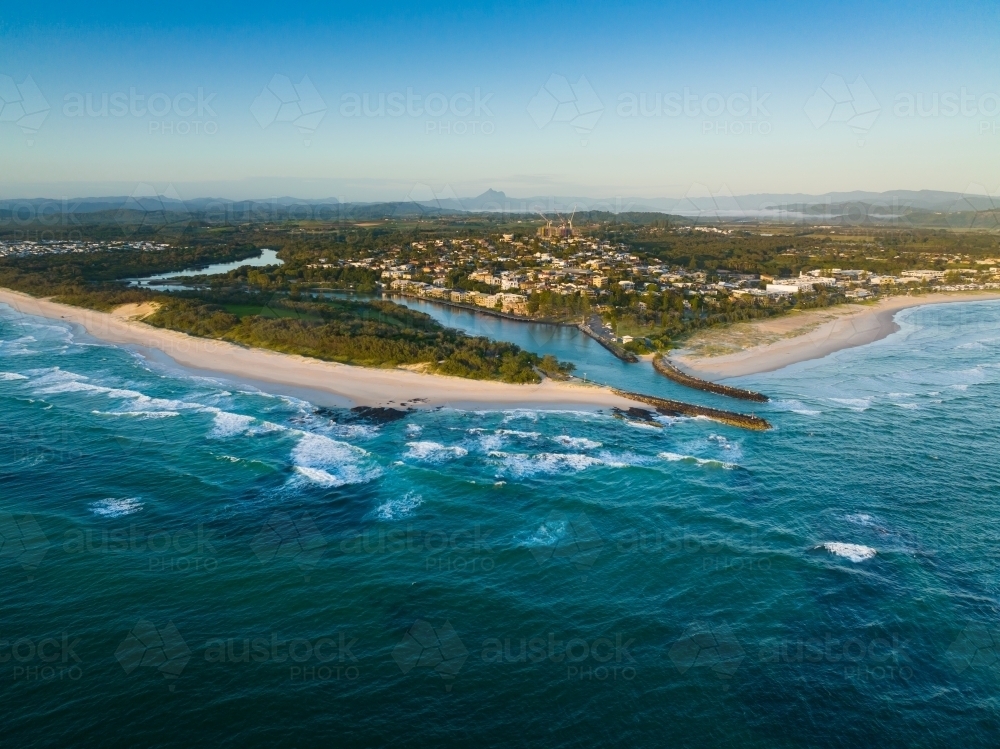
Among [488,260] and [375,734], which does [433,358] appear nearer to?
[375,734]

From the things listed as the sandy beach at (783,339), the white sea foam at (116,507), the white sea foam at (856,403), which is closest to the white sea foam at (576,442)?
the sandy beach at (783,339)

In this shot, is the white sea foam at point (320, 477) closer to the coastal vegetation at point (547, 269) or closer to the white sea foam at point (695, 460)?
the white sea foam at point (695, 460)

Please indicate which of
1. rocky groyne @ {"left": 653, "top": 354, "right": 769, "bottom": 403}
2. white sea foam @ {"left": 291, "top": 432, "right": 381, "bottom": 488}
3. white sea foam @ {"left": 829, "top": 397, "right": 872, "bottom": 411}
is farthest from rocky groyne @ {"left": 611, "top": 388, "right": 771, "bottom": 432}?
white sea foam @ {"left": 291, "top": 432, "right": 381, "bottom": 488}

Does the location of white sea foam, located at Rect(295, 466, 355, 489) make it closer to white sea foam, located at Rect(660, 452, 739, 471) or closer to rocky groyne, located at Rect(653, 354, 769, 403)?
white sea foam, located at Rect(660, 452, 739, 471)

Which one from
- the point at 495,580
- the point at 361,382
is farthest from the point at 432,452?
the point at 361,382

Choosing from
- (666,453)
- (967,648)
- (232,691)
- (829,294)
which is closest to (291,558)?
(232,691)

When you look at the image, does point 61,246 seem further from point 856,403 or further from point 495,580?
point 856,403

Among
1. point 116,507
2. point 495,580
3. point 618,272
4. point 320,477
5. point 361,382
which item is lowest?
point 495,580
